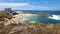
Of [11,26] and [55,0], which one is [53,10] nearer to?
[55,0]

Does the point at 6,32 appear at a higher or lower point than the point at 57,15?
lower

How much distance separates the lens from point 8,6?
9.43 ft

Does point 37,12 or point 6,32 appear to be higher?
point 37,12

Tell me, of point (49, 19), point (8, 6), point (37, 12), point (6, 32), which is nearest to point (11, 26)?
point (6, 32)

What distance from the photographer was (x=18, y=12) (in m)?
2.79

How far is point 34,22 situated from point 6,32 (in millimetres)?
629

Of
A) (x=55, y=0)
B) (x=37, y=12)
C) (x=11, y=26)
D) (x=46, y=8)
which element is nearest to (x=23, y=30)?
(x=11, y=26)

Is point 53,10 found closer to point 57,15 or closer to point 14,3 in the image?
point 57,15

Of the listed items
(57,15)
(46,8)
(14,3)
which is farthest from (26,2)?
(57,15)

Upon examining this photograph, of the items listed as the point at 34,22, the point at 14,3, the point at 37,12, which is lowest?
the point at 34,22

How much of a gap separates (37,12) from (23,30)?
0.48 meters

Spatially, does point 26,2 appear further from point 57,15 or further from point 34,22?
point 57,15

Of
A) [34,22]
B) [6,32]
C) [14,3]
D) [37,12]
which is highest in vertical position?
[14,3]

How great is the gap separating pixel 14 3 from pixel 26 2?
0.26 meters
